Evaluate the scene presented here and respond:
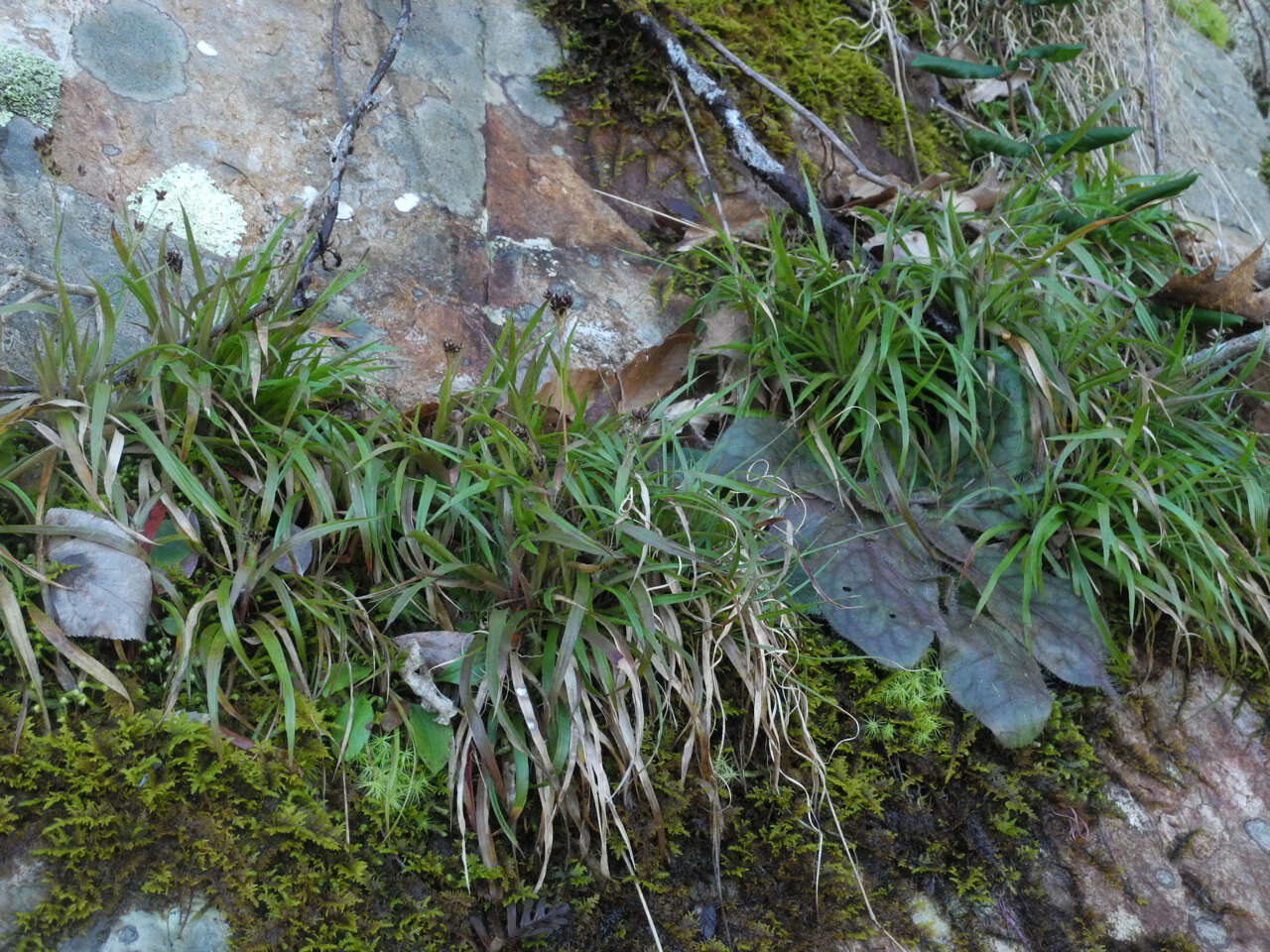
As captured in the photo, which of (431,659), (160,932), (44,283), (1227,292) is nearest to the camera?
(160,932)

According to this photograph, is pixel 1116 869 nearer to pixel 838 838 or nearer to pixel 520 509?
pixel 838 838

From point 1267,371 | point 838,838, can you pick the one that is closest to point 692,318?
point 838,838

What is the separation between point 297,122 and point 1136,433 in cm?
211

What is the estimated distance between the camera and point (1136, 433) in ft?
6.89

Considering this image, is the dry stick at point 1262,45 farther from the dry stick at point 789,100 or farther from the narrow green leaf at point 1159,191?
the dry stick at point 789,100

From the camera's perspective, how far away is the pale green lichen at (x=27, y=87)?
7.22 ft

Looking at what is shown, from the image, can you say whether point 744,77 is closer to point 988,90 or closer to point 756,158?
point 756,158

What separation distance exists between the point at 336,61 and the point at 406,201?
18.5 inches

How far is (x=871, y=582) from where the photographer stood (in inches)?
81.0

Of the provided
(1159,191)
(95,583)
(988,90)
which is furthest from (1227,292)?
(95,583)

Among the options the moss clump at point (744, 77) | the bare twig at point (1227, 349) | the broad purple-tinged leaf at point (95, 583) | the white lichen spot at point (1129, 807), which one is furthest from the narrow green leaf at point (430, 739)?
the bare twig at point (1227, 349)

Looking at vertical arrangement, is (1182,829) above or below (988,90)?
below

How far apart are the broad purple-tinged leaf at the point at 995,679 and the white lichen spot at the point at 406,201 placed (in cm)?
162

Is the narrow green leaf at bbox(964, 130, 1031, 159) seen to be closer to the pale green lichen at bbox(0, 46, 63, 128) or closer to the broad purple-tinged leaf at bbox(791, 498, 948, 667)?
the broad purple-tinged leaf at bbox(791, 498, 948, 667)
